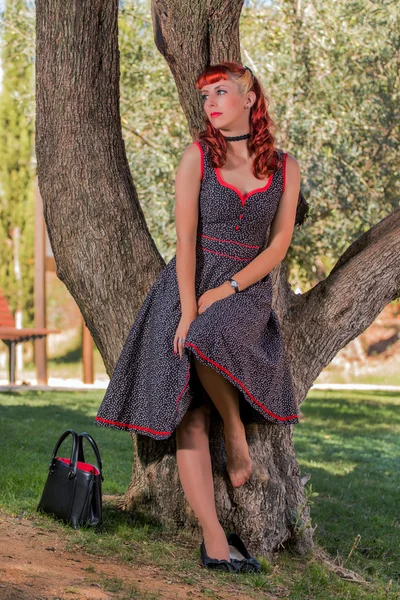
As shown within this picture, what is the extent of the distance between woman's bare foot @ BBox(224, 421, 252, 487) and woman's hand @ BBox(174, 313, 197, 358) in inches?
16.3

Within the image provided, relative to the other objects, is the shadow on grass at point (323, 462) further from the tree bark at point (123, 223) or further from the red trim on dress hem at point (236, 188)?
the red trim on dress hem at point (236, 188)

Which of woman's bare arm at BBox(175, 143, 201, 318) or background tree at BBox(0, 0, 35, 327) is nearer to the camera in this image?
woman's bare arm at BBox(175, 143, 201, 318)

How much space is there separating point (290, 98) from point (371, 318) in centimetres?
686

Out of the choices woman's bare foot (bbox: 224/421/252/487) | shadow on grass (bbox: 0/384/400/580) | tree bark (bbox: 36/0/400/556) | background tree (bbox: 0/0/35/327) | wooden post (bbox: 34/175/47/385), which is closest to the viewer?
woman's bare foot (bbox: 224/421/252/487)

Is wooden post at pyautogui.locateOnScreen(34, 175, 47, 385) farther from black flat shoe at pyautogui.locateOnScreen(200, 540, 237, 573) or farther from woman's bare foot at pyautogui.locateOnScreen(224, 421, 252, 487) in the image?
black flat shoe at pyautogui.locateOnScreen(200, 540, 237, 573)

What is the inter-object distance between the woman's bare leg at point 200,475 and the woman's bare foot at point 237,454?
4.2 inches

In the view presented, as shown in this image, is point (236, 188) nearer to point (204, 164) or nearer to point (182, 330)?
point (204, 164)

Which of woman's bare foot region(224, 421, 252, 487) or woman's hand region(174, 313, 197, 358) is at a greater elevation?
woman's hand region(174, 313, 197, 358)

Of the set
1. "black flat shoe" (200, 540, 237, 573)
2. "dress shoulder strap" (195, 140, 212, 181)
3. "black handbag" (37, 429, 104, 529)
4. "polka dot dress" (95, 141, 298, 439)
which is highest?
"dress shoulder strap" (195, 140, 212, 181)

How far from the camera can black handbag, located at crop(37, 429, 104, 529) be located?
380cm

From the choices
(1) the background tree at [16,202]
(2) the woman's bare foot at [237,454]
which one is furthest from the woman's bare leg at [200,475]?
(1) the background tree at [16,202]

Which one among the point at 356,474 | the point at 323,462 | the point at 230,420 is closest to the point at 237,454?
the point at 230,420

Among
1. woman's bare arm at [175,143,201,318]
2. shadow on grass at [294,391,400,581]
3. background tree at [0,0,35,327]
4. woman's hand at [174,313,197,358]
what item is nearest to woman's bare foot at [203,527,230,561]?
woman's hand at [174,313,197,358]

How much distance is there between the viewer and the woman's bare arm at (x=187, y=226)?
3.57 m
